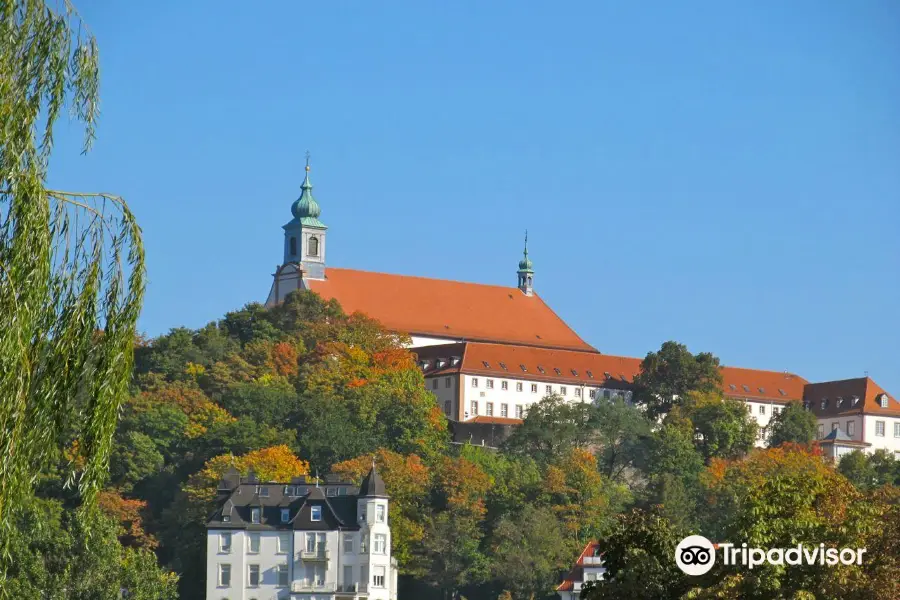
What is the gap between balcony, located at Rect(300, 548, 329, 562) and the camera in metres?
107

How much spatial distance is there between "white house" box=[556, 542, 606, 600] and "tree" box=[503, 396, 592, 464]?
820 inches

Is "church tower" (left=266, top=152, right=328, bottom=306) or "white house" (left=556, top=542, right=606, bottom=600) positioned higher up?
"church tower" (left=266, top=152, right=328, bottom=306)

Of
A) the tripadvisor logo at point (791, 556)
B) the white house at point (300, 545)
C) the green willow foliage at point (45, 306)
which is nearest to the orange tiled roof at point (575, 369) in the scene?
the white house at point (300, 545)

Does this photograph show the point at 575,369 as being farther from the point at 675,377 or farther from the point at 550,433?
the point at 550,433

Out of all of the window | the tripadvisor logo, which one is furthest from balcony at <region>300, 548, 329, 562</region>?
the tripadvisor logo

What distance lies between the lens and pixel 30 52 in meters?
26.8

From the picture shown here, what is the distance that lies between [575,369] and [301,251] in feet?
72.2

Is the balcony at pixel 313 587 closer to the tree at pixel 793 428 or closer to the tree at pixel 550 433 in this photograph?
the tree at pixel 550 433

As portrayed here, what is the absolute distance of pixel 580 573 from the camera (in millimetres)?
106375

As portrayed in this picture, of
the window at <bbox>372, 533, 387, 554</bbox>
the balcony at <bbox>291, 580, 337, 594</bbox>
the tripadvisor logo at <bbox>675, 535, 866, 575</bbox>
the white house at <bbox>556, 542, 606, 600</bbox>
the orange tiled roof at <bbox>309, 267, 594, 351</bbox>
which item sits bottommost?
the balcony at <bbox>291, 580, 337, 594</bbox>

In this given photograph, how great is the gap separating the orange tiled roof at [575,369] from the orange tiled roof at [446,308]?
631cm

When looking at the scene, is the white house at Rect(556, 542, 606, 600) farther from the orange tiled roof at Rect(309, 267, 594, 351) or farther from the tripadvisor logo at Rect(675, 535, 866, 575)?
the tripadvisor logo at Rect(675, 535, 866, 575)

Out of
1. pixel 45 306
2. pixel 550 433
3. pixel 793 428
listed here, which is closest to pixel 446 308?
pixel 793 428

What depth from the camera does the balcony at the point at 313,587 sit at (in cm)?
10600
